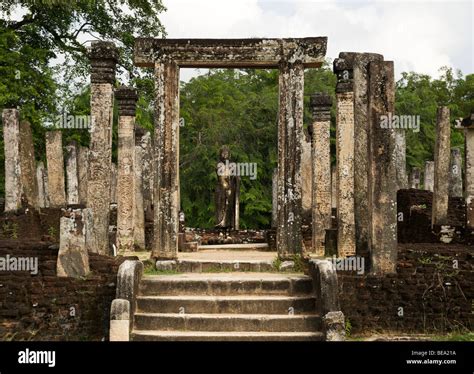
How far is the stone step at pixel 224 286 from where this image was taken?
9.50m

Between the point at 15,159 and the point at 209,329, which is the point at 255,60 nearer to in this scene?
the point at 209,329

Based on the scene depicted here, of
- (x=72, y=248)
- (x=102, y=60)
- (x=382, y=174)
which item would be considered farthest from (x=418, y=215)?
(x=72, y=248)

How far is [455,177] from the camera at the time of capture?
65.0ft

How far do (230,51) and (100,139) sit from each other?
2558 millimetres

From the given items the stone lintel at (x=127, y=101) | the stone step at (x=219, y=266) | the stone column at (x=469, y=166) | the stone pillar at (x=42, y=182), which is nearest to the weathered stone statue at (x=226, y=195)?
the stone pillar at (x=42, y=182)

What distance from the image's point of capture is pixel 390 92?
9633 mm

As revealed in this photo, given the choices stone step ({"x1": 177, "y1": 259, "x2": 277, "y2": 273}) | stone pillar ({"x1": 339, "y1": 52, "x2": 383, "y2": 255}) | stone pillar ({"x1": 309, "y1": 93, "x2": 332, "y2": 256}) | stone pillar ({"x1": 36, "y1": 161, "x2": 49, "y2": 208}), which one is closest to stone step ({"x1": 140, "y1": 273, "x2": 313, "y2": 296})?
stone step ({"x1": 177, "y1": 259, "x2": 277, "y2": 273})

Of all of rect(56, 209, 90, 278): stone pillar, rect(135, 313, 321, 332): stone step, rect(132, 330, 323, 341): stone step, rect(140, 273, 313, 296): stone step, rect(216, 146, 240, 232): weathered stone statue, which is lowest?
rect(132, 330, 323, 341): stone step

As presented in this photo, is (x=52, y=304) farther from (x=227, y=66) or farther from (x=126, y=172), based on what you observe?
(x=126, y=172)

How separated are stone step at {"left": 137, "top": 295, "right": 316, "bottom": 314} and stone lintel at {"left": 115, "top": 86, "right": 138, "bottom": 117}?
657 centimetres

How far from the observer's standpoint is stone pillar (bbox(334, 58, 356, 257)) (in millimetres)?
12203

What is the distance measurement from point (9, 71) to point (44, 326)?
1300cm

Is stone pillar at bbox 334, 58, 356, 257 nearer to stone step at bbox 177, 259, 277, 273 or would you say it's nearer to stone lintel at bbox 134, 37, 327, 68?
stone lintel at bbox 134, 37, 327, 68

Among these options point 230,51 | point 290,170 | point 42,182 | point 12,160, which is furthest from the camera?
point 42,182
